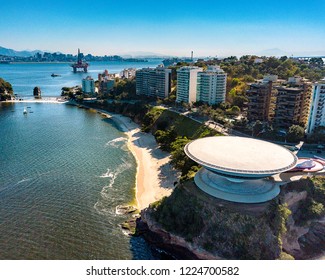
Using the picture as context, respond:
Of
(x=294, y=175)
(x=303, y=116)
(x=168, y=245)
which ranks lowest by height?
(x=168, y=245)

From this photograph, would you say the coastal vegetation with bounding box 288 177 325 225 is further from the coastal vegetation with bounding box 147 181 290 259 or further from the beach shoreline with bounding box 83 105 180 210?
the beach shoreline with bounding box 83 105 180 210

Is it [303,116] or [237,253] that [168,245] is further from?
[303,116]

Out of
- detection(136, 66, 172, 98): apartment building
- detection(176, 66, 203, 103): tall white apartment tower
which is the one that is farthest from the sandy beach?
detection(136, 66, 172, 98): apartment building

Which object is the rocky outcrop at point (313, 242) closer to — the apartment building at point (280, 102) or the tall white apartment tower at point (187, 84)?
the apartment building at point (280, 102)

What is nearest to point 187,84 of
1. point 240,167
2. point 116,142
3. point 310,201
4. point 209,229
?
point 116,142

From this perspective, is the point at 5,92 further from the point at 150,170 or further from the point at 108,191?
the point at 108,191

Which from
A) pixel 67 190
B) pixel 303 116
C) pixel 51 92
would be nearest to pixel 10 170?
pixel 67 190
